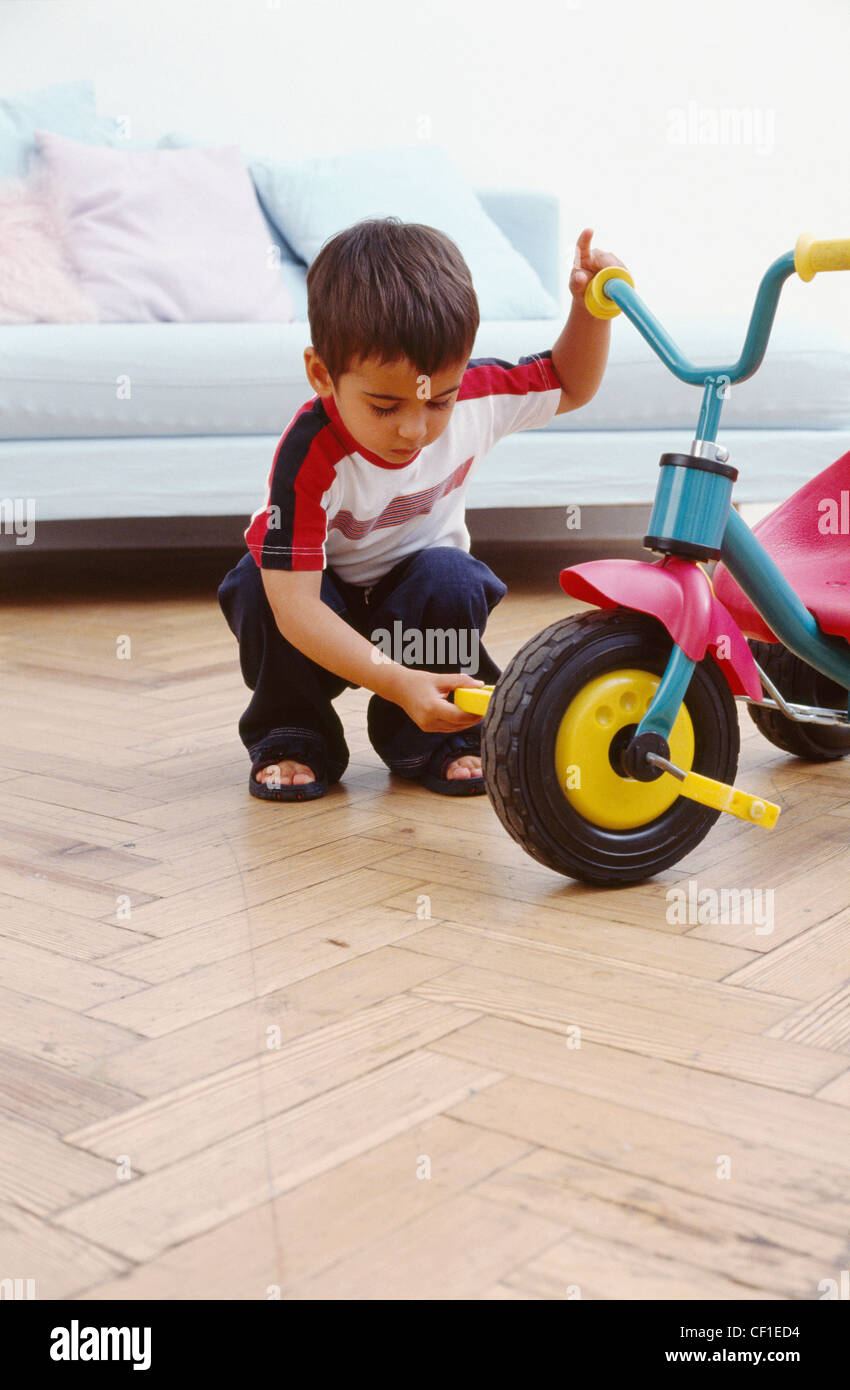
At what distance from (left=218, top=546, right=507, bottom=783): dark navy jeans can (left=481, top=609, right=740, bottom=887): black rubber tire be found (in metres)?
0.30

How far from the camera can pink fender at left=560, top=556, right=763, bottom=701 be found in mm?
936

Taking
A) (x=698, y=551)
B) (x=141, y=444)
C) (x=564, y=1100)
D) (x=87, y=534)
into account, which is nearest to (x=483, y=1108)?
(x=564, y=1100)

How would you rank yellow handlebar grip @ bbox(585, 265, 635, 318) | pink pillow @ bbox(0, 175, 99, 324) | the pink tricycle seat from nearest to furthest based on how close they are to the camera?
yellow handlebar grip @ bbox(585, 265, 635, 318) < the pink tricycle seat < pink pillow @ bbox(0, 175, 99, 324)

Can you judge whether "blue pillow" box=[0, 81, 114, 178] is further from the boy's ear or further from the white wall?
the boy's ear

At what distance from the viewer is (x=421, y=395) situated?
3.48 feet

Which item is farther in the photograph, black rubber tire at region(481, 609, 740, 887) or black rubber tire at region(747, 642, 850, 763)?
black rubber tire at region(747, 642, 850, 763)

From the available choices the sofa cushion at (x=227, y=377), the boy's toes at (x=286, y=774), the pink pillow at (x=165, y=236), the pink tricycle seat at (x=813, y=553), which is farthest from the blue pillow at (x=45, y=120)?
the pink tricycle seat at (x=813, y=553)

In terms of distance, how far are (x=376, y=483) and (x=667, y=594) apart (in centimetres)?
33

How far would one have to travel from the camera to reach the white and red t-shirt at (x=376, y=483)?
1133 mm

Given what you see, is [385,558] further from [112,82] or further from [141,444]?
[112,82]

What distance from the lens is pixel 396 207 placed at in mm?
2633

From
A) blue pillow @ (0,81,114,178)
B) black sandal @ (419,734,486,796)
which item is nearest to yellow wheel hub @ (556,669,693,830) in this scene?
black sandal @ (419,734,486,796)

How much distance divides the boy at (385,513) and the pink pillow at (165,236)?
1.22 metres

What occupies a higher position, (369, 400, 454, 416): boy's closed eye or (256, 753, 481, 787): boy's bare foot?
(369, 400, 454, 416): boy's closed eye
